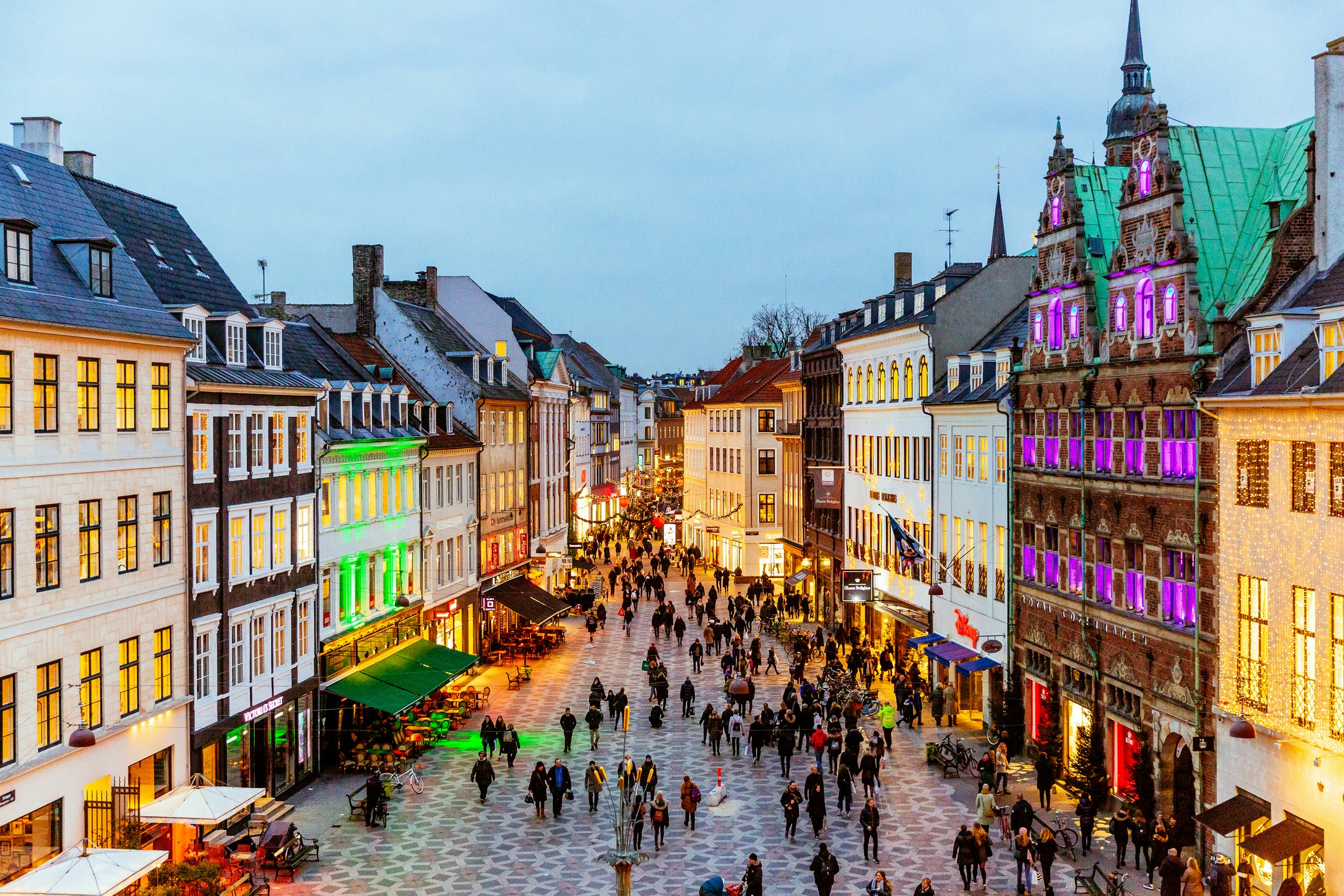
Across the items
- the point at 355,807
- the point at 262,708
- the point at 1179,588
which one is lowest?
the point at 355,807

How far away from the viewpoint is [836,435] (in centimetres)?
6041

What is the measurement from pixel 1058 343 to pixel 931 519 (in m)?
11.7

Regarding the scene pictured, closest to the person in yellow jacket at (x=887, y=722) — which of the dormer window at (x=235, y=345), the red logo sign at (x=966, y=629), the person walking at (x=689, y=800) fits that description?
the red logo sign at (x=966, y=629)

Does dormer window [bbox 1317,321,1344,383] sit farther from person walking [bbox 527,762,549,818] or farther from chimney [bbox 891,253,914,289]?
chimney [bbox 891,253,914,289]

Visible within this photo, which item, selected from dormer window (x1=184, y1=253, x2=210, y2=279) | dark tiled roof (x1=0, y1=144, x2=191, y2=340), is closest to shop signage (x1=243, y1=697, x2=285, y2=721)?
dark tiled roof (x1=0, y1=144, x2=191, y2=340)

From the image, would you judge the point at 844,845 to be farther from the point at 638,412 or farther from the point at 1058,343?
the point at 638,412

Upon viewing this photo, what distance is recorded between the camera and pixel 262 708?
30969 mm

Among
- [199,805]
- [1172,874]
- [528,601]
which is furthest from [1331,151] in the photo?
[528,601]

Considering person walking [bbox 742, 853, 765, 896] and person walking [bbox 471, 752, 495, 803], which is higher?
person walking [bbox 742, 853, 765, 896]

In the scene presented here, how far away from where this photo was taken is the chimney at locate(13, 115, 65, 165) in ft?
93.1

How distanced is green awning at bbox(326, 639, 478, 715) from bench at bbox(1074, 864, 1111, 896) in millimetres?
17582

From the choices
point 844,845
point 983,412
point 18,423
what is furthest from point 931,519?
point 18,423

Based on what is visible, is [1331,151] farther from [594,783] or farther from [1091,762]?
[594,783]

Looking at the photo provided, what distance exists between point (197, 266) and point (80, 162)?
3.66m
